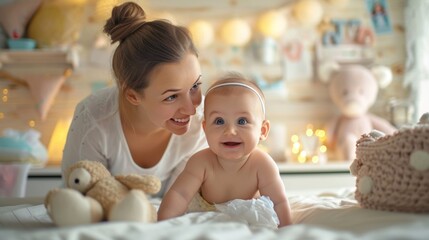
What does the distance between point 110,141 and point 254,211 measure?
686 mm

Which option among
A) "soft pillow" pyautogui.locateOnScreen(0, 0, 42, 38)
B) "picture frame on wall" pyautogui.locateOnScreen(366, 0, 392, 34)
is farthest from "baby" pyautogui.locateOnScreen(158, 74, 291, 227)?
"picture frame on wall" pyautogui.locateOnScreen(366, 0, 392, 34)

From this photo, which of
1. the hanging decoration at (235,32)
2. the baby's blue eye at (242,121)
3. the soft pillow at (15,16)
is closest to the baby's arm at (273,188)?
the baby's blue eye at (242,121)

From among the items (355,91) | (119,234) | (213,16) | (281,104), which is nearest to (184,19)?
(213,16)

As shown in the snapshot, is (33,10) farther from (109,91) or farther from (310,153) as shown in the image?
(310,153)

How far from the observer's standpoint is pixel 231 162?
134 cm

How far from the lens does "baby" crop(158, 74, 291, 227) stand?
1.27 metres

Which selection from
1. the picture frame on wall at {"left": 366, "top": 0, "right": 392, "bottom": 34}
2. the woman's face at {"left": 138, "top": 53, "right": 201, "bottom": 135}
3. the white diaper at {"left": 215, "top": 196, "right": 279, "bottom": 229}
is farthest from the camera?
the picture frame on wall at {"left": 366, "top": 0, "right": 392, "bottom": 34}

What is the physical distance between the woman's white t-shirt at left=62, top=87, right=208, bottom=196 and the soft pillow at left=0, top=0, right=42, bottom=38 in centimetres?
151

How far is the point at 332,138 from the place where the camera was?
3.12m

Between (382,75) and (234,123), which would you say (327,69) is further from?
(234,123)

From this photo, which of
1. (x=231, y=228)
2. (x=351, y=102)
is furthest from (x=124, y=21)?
(x=351, y=102)

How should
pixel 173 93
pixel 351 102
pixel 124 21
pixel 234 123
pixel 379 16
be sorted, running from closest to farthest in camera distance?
pixel 234 123, pixel 173 93, pixel 124 21, pixel 351 102, pixel 379 16

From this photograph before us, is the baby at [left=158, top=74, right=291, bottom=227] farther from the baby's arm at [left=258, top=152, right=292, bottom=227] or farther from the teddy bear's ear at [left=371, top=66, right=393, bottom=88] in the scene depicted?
the teddy bear's ear at [left=371, top=66, right=393, bottom=88]

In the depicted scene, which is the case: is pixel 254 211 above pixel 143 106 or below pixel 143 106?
below
